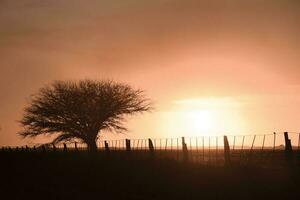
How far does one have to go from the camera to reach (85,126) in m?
66.6

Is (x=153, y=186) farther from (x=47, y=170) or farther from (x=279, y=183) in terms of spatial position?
(x=47, y=170)

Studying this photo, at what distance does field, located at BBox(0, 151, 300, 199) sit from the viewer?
1858 centimetres

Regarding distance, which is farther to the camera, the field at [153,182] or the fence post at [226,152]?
the fence post at [226,152]

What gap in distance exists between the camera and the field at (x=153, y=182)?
60.9ft

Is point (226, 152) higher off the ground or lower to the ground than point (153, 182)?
higher

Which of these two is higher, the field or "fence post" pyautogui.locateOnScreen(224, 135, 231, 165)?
"fence post" pyautogui.locateOnScreen(224, 135, 231, 165)

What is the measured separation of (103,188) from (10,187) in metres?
4.70

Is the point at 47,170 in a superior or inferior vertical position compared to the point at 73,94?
inferior

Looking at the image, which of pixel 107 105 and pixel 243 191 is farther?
pixel 107 105

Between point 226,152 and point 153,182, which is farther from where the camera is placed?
point 226,152

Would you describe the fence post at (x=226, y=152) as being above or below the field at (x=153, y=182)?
above

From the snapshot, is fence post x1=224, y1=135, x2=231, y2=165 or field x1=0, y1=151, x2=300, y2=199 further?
A: fence post x1=224, y1=135, x2=231, y2=165

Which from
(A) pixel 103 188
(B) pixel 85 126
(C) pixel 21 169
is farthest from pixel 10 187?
(B) pixel 85 126

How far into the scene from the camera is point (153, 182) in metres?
21.8
